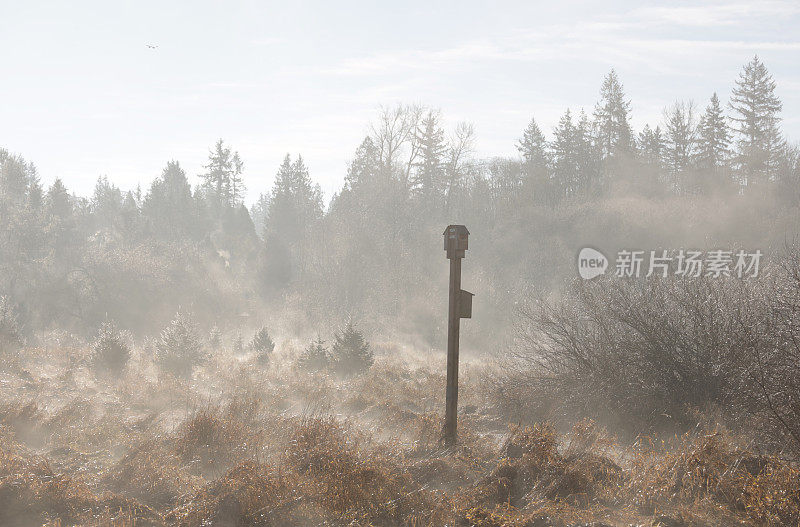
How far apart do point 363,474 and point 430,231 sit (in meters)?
36.4

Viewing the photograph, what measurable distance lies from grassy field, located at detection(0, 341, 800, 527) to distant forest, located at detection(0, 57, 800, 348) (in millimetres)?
19508

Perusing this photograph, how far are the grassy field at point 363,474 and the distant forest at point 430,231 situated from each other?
1951cm

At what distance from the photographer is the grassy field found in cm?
482

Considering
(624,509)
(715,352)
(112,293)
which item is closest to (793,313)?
(715,352)

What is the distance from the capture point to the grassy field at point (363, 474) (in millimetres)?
4824

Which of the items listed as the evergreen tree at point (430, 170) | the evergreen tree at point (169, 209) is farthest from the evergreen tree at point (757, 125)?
the evergreen tree at point (169, 209)

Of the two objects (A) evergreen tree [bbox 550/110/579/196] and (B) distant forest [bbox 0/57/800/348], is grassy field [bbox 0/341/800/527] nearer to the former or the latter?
(B) distant forest [bbox 0/57/800/348]

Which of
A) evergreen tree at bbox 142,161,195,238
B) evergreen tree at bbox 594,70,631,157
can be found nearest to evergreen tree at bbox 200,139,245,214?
evergreen tree at bbox 142,161,195,238

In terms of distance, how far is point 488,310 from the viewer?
96.0 ft

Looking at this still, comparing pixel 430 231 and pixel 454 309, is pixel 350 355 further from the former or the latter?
pixel 430 231

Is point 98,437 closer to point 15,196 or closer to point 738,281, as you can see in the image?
point 738,281

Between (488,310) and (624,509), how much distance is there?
80.7 feet

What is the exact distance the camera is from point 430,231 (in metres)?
41.5

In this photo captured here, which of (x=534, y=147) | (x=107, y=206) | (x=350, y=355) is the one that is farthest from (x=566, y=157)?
(x=107, y=206)
